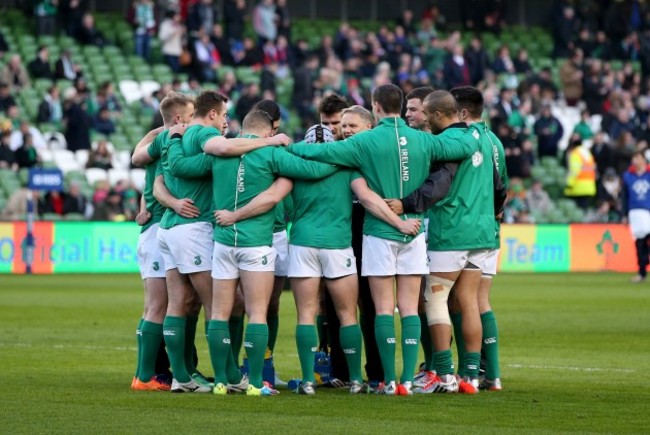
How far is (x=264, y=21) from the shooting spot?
129 feet

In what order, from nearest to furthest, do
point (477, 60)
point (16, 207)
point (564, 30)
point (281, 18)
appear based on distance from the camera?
point (16, 207) → point (281, 18) → point (477, 60) → point (564, 30)

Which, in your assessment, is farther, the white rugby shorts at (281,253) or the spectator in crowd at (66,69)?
the spectator in crowd at (66,69)

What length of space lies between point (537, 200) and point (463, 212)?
24243 millimetres

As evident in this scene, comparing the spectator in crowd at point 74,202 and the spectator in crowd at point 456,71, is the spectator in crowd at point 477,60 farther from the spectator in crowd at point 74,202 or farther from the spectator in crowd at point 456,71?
the spectator in crowd at point 74,202

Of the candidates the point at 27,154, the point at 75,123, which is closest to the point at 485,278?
the point at 27,154

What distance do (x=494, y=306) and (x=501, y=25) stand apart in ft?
77.4

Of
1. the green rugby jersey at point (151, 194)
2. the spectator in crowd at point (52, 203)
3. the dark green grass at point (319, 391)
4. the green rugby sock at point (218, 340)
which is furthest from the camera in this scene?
the spectator in crowd at point (52, 203)

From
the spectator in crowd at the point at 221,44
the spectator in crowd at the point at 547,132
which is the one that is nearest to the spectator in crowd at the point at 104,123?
the spectator in crowd at the point at 221,44

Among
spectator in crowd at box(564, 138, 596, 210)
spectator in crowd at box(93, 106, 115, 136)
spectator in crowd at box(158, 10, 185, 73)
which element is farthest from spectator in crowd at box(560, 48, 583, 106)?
spectator in crowd at box(93, 106, 115, 136)

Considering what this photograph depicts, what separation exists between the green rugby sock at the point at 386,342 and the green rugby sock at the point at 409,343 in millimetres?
94

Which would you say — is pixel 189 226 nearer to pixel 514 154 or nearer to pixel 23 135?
pixel 23 135

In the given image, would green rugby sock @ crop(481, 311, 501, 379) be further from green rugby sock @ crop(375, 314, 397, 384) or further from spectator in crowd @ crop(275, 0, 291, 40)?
spectator in crowd @ crop(275, 0, 291, 40)

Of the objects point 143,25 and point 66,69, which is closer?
point 66,69

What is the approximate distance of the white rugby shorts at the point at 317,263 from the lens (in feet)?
38.2
